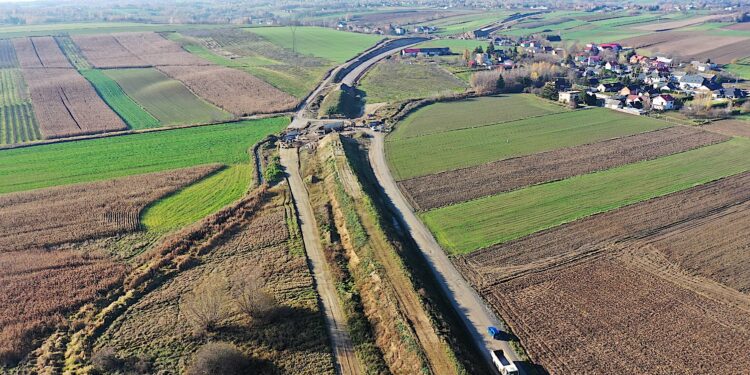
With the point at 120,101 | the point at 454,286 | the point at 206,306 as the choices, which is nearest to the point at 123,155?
the point at 120,101

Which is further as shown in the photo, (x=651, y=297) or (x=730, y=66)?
(x=730, y=66)

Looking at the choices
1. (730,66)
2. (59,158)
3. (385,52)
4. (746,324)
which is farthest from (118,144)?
(730,66)

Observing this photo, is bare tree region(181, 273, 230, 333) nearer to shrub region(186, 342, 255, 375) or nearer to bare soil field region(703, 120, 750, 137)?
shrub region(186, 342, 255, 375)

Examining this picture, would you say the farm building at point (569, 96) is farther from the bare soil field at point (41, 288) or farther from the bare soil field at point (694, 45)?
the bare soil field at point (41, 288)

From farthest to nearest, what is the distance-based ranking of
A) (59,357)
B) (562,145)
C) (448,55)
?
1. (448,55)
2. (562,145)
3. (59,357)

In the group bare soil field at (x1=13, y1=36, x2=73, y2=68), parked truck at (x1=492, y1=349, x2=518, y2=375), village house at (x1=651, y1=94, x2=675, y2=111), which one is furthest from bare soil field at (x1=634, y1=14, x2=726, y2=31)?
bare soil field at (x1=13, y1=36, x2=73, y2=68)

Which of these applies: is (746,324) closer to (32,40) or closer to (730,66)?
(730,66)
